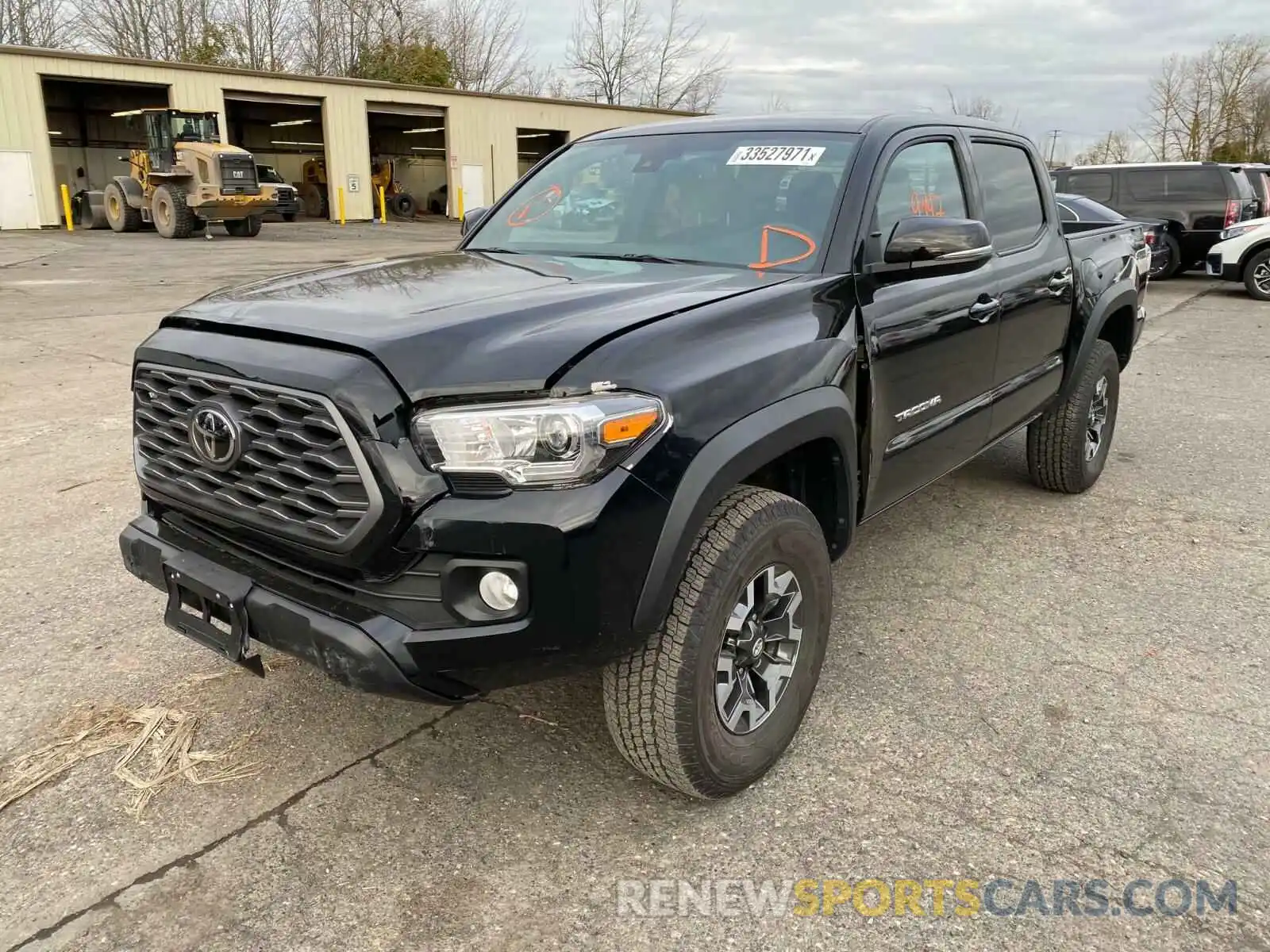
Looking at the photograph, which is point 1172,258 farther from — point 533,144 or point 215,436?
point 533,144

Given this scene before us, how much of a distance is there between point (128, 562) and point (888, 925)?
7.17 feet

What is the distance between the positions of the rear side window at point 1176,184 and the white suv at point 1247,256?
2.84ft

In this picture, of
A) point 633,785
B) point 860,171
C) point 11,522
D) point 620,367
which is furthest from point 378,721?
point 11,522

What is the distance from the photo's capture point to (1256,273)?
45.7 feet

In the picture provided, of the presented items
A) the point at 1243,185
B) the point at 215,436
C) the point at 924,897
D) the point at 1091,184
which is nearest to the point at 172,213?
the point at 1091,184

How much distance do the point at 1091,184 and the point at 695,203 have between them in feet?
47.7

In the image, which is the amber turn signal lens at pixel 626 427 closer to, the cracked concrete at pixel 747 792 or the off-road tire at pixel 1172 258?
the cracked concrete at pixel 747 792

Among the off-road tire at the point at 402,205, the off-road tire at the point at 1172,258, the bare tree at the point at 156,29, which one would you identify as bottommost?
the off-road tire at the point at 1172,258

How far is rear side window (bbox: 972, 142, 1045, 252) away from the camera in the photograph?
3926 millimetres

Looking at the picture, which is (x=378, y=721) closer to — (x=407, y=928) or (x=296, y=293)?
(x=407, y=928)

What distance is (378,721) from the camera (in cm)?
291

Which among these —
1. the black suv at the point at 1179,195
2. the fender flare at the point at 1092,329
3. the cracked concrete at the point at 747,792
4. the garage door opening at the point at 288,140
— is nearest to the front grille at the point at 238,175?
the garage door opening at the point at 288,140

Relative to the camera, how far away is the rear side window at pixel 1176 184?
575 inches

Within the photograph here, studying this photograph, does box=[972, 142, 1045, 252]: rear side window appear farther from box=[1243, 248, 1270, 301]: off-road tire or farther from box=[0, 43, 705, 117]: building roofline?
box=[0, 43, 705, 117]: building roofline
